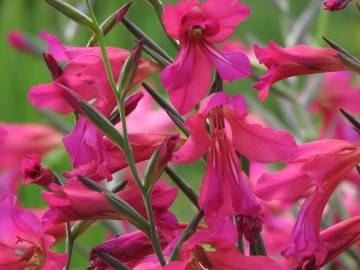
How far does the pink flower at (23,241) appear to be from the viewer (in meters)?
0.69

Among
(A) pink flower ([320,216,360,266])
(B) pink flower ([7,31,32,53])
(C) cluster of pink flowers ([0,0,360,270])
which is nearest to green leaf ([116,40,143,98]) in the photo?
(C) cluster of pink flowers ([0,0,360,270])

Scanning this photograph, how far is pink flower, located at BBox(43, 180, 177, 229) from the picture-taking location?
25.3 inches

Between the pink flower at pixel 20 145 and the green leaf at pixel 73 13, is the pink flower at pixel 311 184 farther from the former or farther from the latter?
the pink flower at pixel 20 145

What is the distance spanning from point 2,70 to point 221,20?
1.91 meters

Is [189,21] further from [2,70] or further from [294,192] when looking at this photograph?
[2,70]

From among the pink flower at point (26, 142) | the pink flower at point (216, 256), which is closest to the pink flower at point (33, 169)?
the pink flower at point (216, 256)

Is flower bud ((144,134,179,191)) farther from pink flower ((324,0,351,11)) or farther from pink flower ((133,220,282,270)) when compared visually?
pink flower ((324,0,351,11))

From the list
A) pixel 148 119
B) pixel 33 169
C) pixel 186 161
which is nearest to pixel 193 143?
pixel 186 161

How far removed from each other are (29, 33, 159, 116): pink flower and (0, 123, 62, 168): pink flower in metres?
0.94

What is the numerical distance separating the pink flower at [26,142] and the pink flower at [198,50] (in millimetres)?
989

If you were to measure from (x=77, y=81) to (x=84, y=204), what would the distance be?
0.10 m

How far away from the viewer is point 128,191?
0.71 meters

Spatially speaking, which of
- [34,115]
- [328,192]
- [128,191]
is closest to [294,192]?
[328,192]

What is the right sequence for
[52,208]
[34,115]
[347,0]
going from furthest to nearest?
[34,115] < [347,0] < [52,208]
